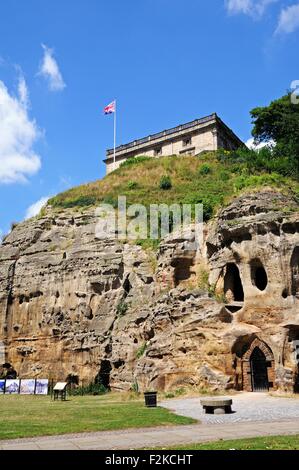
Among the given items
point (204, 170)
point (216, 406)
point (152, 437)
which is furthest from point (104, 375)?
point (152, 437)

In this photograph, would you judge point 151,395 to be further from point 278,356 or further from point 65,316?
point 65,316

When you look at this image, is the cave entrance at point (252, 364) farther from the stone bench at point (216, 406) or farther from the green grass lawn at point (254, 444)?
the green grass lawn at point (254, 444)

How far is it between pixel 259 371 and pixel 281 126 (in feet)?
110

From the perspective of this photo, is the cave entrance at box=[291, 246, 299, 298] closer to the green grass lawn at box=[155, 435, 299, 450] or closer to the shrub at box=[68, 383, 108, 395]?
the shrub at box=[68, 383, 108, 395]

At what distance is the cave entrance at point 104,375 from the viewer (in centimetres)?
3706

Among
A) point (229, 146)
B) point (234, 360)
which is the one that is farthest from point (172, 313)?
point (229, 146)

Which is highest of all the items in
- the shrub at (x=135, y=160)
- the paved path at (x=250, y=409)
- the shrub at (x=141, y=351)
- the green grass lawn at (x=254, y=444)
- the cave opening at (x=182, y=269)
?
the shrub at (x=135, y=160)

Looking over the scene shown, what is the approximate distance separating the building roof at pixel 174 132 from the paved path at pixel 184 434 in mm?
46571

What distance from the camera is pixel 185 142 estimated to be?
6353 cm

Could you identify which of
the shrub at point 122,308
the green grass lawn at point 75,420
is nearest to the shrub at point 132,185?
the shrub at point 122,308

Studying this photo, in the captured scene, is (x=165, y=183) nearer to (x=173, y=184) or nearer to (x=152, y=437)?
(x=173, y=184)

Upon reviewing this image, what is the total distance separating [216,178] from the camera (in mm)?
48219

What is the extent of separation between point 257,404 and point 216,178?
95.4 ft

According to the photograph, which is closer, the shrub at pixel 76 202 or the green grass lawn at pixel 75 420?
the green grass lawn at pixel 75 420
